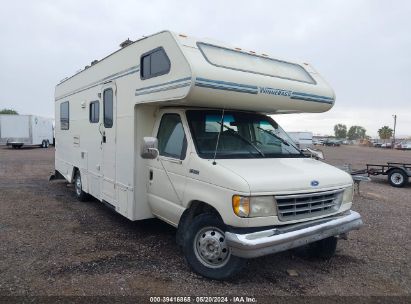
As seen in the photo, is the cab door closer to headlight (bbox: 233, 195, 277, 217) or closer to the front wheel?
the front wheel

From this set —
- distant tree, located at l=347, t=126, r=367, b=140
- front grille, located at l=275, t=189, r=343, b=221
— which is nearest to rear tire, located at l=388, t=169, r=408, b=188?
front grille, located at l=275, t=189, r=343, b=221

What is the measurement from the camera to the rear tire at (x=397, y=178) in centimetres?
1351

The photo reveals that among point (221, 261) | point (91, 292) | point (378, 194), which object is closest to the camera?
point (91, 292)

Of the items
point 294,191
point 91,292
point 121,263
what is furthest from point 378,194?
point 91,292

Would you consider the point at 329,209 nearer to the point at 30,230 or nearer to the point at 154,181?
the point at 154,181

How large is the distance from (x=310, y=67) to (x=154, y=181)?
336 cm

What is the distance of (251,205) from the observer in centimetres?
407

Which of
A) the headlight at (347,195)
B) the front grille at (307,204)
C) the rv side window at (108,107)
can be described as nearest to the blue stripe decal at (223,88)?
the front grille at (307,204)

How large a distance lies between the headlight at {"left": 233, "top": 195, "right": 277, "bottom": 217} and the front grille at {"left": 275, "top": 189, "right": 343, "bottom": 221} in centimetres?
17

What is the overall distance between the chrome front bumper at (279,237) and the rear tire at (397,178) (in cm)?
1035

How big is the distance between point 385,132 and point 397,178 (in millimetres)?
116332

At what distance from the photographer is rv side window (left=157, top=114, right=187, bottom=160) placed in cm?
509

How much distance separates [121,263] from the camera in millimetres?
5070

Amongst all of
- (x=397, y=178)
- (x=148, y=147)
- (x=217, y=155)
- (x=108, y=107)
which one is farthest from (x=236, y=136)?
(x=397, y=178)
